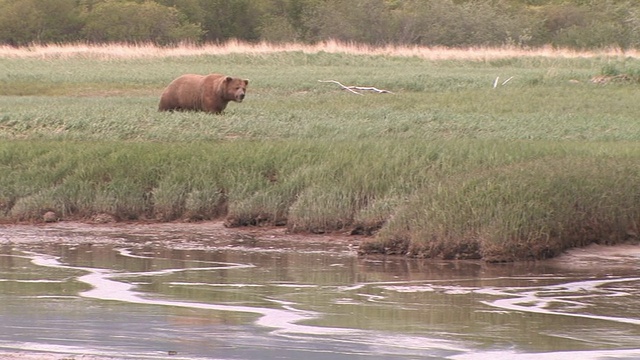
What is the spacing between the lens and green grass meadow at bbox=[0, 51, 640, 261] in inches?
529

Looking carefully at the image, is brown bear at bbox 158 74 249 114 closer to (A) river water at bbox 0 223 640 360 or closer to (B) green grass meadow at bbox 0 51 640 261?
(B) green grass meadow at bbox 0 51 640 261

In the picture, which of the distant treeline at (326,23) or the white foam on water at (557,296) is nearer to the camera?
the white foam on water at (557,296)

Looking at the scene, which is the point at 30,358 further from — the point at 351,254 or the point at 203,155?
the point at 203,155

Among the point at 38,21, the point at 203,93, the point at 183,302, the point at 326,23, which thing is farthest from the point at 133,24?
the point at 183,302

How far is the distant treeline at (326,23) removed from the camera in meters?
65.0

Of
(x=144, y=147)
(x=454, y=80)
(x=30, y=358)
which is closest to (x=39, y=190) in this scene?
(x=144, y=147)

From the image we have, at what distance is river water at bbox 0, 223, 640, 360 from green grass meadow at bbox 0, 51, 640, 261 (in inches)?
14.6

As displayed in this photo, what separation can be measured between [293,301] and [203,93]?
42.8 feet

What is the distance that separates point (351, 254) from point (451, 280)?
2.09 meters

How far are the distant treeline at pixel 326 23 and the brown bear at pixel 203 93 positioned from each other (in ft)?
130

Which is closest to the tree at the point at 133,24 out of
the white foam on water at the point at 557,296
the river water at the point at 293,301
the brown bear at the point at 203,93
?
the brown bear at the point at 203,93

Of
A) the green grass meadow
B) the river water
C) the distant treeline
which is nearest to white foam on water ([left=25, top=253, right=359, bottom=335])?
the river water

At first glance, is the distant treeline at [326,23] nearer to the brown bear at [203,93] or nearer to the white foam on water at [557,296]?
the brown bear at [203,93]

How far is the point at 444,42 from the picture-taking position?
6481cm
